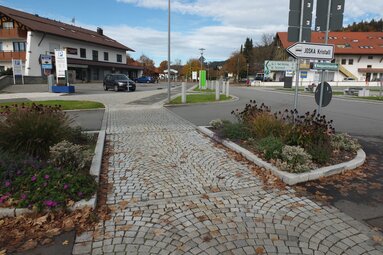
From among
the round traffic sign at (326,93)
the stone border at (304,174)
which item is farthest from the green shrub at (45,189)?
the round traffic sign at (326,93)

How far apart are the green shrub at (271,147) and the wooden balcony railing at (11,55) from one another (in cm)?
4180

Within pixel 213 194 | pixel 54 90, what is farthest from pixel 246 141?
pixel 54 90

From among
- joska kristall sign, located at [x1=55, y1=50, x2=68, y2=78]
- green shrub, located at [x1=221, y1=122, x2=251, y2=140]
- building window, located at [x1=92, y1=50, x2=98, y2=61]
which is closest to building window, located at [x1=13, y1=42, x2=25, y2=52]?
building window, located at [x1=92, y1=50, x2=98, y2=61]

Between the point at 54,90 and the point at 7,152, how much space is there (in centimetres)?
2343

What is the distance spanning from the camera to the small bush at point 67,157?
472 centimetres

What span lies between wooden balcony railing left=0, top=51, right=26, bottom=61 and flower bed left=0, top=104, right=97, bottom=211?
3929 centimetres

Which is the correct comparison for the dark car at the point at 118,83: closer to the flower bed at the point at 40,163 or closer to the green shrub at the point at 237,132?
the green shrub at the point at 237,132

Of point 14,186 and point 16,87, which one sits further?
point 16,87

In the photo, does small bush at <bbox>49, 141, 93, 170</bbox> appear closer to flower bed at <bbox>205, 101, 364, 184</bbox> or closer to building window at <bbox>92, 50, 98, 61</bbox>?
flower bed at <bbox>205, 101, 364, 184</bbox>

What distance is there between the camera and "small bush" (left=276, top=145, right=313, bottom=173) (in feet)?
16.4

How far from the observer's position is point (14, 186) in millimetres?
3965

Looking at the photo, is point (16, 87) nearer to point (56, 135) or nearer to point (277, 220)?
point (56, 135)

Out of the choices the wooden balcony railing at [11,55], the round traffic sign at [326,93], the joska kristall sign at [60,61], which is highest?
the wooden balcony railing at [11,55]

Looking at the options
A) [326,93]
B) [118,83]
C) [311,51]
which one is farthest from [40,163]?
[118,83]
